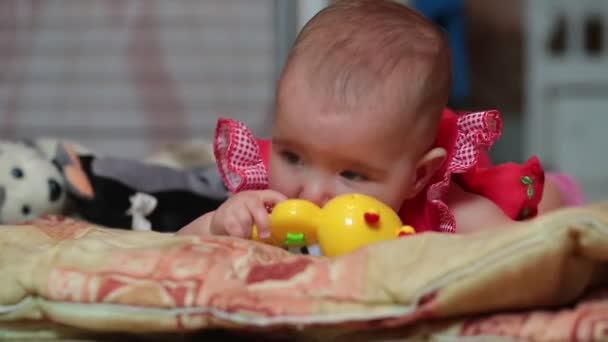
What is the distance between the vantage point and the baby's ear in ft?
3.07

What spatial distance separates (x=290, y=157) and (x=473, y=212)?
260 millimetres

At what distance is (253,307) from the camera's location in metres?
0.62

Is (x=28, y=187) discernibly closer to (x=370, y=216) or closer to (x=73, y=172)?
(x=73, y=172)

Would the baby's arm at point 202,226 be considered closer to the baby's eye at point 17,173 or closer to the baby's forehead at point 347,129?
the baby's forehead at point 347,129

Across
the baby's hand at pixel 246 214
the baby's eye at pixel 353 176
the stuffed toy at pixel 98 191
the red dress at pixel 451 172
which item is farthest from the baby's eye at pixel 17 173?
the baby's eye at pixel 353 176

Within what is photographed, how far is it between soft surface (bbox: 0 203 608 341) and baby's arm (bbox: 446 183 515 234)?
0.30 m

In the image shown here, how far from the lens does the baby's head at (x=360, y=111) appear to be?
2.83 ft

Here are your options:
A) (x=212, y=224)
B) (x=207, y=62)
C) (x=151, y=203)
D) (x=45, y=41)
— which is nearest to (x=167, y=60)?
(x=207, y=62)

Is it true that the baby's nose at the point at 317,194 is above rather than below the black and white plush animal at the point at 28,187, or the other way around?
above

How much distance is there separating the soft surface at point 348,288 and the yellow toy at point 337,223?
0.30ft

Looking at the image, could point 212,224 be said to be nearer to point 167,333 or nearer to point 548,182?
point 167,333

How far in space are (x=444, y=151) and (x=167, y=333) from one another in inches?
16.8

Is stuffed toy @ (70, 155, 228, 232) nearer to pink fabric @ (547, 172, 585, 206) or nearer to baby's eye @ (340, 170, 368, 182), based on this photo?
baby's eye @ (340, 170, 368, 182)

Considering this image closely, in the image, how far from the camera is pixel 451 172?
3.21ft
